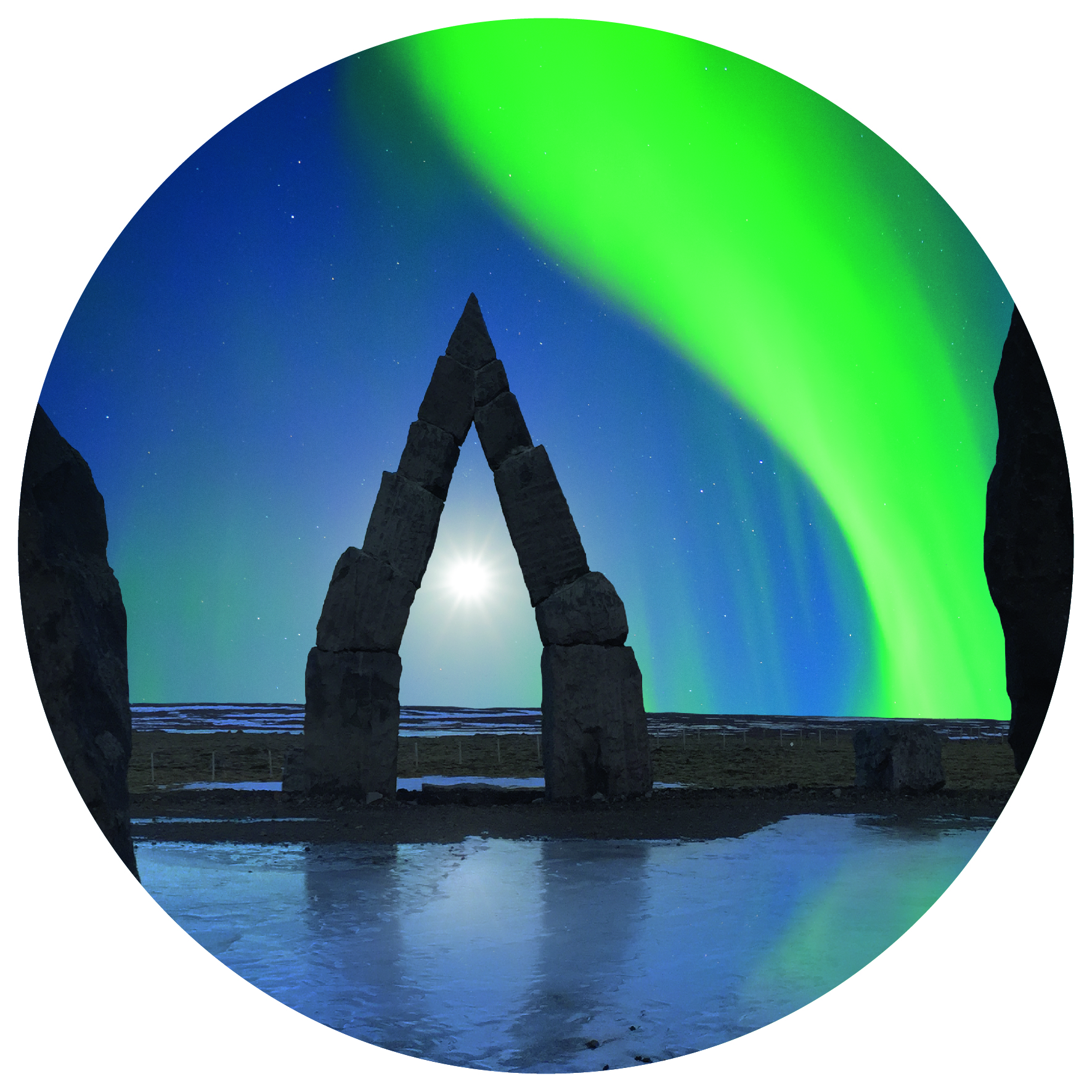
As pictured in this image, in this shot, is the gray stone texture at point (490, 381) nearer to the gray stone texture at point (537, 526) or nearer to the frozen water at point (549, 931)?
the gray stone texture at point (537, 526)

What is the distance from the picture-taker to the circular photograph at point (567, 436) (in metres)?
5.51

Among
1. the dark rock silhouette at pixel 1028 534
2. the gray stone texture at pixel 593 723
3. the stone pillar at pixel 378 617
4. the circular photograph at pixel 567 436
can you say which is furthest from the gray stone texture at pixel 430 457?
the dark rock silhouette at pixel 1028 534

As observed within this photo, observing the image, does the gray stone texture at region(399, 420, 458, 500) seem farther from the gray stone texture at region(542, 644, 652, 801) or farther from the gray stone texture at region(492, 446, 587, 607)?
the gray stone texture at region(542, 644, 652, 801)

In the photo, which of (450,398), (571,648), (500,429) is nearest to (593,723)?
(571,648)

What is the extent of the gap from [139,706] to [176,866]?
3.38 ft

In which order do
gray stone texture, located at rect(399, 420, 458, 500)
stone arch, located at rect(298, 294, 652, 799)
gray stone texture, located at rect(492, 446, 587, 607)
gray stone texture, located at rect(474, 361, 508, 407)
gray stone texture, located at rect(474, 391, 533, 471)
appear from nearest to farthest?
gray stone texture, located at rect(474, 361, 508, 407) < gray stone texture, located at rect(399, 420, 458, 500) < gray stone texture, located at rect(474, 391, 533, 471) < gray stone texture, located at rect(492, 446, 587, 607) < stone arch, located at rect(298, 294, 652, 799)

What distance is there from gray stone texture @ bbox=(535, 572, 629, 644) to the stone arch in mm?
15

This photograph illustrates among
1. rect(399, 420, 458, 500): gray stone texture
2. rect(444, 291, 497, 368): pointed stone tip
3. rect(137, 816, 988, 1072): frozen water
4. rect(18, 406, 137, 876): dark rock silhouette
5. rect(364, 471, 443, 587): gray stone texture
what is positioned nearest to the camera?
rect(137, 816, 988, 1072): frozen water

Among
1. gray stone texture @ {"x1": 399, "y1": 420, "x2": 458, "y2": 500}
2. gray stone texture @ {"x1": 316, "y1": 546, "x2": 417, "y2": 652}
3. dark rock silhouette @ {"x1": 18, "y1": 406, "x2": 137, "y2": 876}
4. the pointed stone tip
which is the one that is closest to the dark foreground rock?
dark rock silhouette @ {"x1": 18, "y1": 406, "x2": 137, "y2": 876}

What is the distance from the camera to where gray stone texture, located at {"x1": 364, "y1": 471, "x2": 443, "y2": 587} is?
7.30 meters

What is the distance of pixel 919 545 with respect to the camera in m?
5.81

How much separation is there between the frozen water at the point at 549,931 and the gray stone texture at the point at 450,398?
264cm

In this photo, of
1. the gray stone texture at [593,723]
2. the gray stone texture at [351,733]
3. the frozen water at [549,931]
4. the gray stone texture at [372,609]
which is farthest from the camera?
the gray stone texture at [351,733]

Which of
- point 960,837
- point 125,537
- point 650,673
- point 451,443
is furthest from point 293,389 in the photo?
point 960,837
